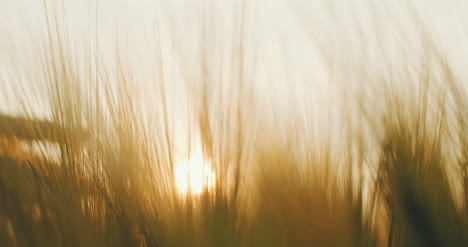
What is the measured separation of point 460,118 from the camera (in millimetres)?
481

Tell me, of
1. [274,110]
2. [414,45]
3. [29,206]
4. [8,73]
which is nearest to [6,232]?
[29,206]

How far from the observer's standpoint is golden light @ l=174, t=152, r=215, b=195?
0.43 metres

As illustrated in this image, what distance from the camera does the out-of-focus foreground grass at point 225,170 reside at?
436 millimetres

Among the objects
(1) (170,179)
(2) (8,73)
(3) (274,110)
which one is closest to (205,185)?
(1) (170,179)

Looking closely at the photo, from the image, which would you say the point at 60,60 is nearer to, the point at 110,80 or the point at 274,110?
the point at 110,80

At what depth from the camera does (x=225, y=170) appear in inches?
17.2

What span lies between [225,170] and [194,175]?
0.03 m

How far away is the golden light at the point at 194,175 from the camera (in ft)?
1.41

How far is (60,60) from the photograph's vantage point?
445 millimetres

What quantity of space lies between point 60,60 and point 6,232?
7.2 inches

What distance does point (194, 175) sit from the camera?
0.43 metres

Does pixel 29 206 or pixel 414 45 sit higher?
pixel 414 45

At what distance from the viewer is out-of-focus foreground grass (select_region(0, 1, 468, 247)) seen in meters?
0.44

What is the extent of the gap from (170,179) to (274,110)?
0.51ft
